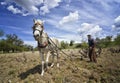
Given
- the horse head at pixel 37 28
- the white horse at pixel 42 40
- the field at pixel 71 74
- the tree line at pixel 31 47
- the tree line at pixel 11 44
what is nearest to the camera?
the horse head at pixel 37 28

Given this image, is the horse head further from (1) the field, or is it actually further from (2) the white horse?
(1) the field

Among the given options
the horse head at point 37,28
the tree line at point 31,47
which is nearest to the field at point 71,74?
the horse head at point 37,28

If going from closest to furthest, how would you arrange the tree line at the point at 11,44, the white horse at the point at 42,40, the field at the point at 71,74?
the white horse at the point at 42,40 → the field at the point at 71,74 → the tree line at the point at 11,44

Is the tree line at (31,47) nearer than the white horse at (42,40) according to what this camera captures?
No

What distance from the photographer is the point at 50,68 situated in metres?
13.3

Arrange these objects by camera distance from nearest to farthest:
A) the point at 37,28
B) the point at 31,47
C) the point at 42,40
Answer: the point at 37,28 < the point at 42,40 < the point at 31,47

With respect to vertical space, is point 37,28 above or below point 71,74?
above

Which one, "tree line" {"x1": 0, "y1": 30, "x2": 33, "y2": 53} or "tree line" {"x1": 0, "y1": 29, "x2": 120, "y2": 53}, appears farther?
"tree line" {"x1": 0, "y1": 30, "x2": 33, "y2": 53}

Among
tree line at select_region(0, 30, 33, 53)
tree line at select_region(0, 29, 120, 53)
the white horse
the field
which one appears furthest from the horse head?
tree line at select_region(0, 30, 33, 53)

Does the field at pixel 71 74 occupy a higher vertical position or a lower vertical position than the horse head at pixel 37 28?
lower

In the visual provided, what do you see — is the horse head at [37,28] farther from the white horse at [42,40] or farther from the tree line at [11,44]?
the tree line at [11,44]

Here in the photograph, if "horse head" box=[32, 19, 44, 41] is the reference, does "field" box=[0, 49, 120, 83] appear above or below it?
below

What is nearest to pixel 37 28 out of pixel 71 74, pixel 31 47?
pixel 71 74

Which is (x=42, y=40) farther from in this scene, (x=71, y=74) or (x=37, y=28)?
(x=71, y=74)
